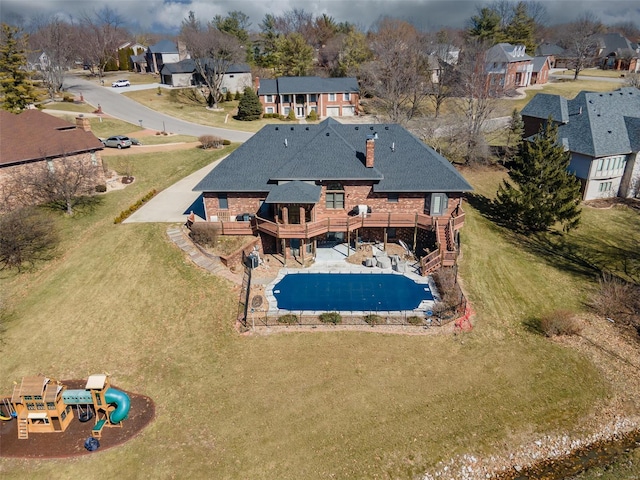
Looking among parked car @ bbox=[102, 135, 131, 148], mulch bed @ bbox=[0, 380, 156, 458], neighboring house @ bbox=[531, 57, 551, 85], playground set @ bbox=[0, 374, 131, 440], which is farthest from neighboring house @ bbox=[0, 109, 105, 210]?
neighboring house @ bbox=[531, 57, 551, 85]

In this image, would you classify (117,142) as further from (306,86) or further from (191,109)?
(306,86)

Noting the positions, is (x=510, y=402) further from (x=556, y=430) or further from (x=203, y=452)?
(x=203, y=452)

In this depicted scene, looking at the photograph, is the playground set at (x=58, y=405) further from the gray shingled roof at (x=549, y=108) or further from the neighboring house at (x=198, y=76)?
the neighboring house at (x=198, y=76)

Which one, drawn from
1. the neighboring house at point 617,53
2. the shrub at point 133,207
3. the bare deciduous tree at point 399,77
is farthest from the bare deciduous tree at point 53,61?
the neighboring house at point 617,53

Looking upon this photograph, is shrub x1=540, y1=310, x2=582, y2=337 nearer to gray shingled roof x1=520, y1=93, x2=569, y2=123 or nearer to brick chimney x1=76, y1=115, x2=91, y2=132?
gray shingled roof x1=520, y1=93, x2=569, y2=123

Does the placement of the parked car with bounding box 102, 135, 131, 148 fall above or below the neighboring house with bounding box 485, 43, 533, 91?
below

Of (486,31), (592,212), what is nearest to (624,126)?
(592,212)
